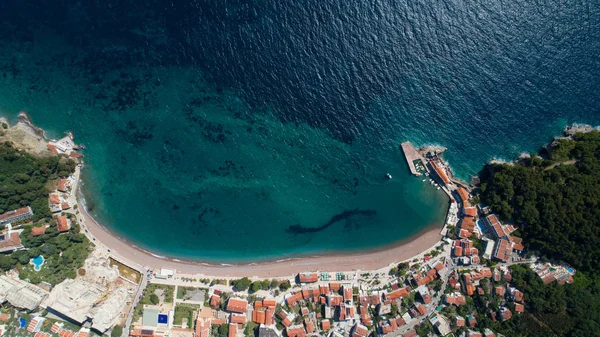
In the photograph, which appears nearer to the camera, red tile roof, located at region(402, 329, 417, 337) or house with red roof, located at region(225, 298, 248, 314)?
red tile roof, located at region(402, 329, 417, 337)

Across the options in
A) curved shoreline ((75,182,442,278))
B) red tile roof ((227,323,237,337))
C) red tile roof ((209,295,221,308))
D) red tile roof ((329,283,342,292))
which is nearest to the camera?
red tile roof ((227,323,237,337))

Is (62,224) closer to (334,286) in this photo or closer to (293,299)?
(293,299)

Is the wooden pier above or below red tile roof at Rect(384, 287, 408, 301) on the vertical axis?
above

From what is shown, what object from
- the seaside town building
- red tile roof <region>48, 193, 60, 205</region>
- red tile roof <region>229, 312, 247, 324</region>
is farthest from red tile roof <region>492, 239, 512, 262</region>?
the seaside town building

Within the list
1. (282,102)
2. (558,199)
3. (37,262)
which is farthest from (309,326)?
(37,262)

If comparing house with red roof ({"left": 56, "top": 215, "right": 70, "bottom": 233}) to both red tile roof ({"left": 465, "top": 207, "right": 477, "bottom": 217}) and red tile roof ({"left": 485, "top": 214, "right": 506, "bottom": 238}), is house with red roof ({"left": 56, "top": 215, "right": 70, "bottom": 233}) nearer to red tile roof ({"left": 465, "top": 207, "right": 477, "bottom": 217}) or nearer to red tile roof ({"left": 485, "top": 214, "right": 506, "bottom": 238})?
red tile roof ({"left": 465, "top": 207, "right": 477, "bottom": 217})

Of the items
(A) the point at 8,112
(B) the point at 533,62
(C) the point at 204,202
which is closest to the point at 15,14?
(A) the point at 8,112

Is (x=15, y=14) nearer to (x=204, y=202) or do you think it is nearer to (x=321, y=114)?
(x=204, y=202)
